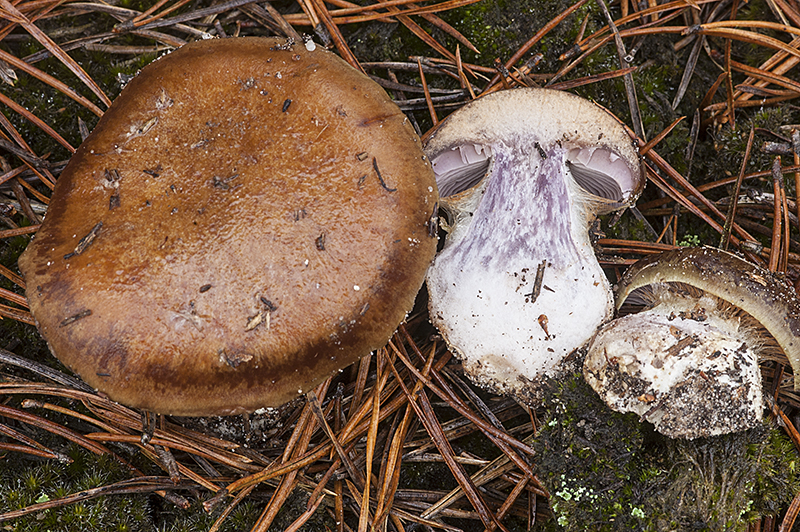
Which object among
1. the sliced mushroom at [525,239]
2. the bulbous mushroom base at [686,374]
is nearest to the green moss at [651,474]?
the bulbous mushroom base at [686,374]

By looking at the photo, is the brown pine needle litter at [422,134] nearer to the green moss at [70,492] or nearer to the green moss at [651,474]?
the green moss at [70,492]

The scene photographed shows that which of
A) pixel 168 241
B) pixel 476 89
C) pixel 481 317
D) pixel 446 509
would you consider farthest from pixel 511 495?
pixel 476 89

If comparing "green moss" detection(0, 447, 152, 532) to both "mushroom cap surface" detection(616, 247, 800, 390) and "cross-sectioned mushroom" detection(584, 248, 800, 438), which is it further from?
"mushroom cap surface" detection(616, 247, 800, 390)

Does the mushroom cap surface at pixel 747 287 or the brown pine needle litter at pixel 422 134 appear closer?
the mushroom cap surface at pixel 747 287

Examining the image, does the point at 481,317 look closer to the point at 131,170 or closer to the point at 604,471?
the point at 604,471

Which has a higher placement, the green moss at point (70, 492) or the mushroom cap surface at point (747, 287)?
the green moss at point (70, 492)

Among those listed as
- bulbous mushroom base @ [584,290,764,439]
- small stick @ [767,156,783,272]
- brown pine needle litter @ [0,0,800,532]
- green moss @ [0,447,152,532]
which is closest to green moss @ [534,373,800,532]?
bulbous mushroom base @ [584,290,764,439]

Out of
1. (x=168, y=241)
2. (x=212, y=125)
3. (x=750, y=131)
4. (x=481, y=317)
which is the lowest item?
(x=750, y=131)

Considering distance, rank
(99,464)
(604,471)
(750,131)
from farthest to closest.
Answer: (750,131), (99,464), (604,471)
